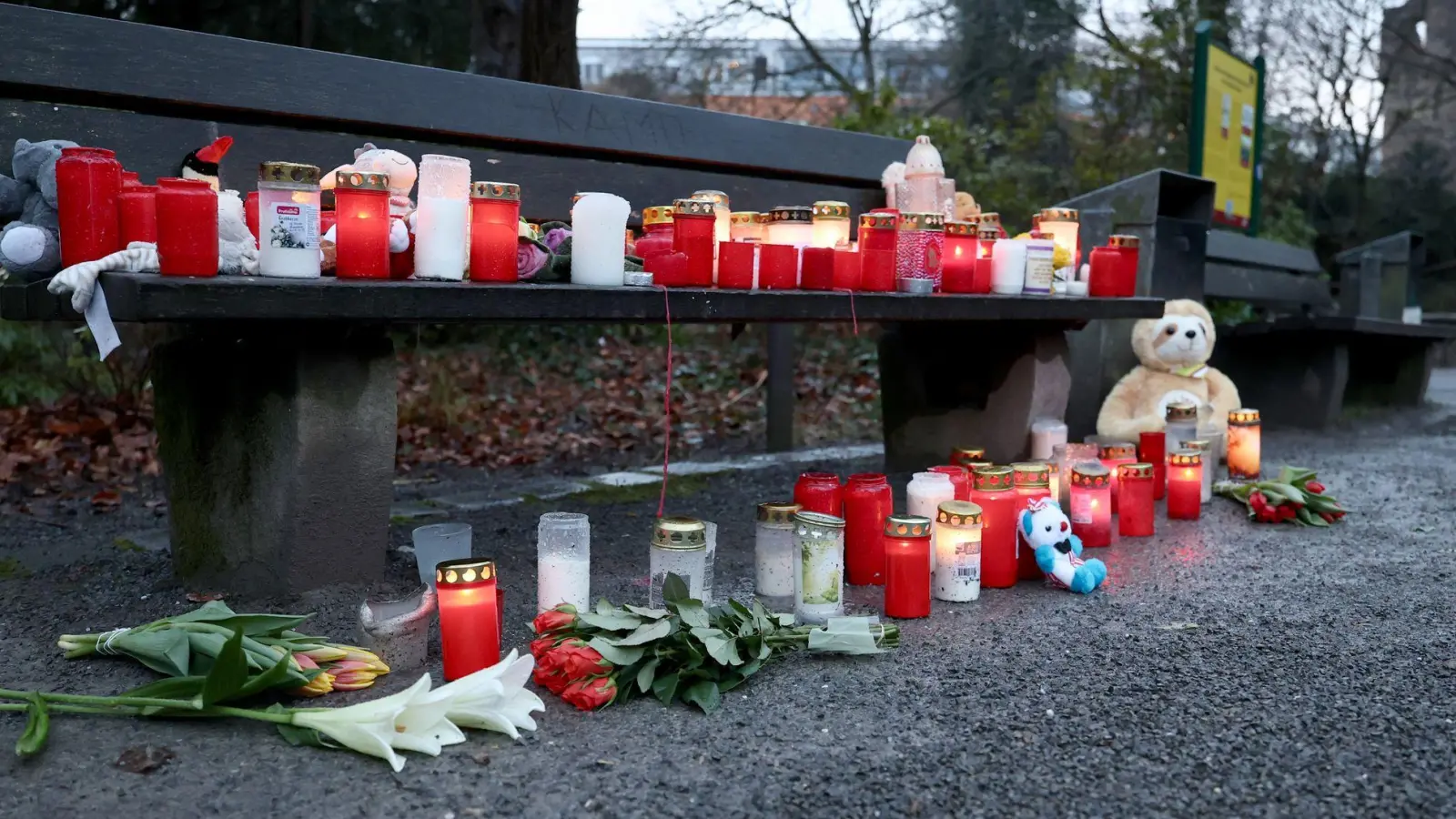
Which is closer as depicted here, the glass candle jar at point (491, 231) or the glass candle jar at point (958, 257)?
the glass candle jar at point (491, 231)

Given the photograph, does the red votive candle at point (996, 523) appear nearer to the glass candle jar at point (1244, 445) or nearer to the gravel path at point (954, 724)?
the gravel path at point (954, 724)

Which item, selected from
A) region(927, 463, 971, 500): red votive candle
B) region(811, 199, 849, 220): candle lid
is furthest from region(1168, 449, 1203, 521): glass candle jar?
region(811, 199, 849, 220): candle lid

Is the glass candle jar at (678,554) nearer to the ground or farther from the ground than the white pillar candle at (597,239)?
nearer to the ground

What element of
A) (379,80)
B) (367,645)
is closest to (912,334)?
(379,80)

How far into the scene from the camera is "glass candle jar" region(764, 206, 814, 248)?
325 cm

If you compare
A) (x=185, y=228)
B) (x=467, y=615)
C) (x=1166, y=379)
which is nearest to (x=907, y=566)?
(x=467, y=615)

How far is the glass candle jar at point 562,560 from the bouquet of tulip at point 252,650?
1.41 feet

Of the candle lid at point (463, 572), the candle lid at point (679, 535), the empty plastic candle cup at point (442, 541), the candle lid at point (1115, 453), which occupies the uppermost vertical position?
the candle lid at point (1115, 453)

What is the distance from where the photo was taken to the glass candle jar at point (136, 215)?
2.32 metres

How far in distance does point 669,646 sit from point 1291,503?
2552 millimetres

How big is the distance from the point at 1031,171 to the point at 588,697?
8822 mm

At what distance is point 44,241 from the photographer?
2.34m

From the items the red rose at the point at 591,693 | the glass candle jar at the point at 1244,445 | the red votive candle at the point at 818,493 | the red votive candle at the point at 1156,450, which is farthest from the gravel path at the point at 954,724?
the glass candle jar at the point at 1244,445

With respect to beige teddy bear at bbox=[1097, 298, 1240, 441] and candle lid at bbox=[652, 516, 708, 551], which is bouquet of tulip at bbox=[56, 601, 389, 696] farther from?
beige teddy bear at bbox=[1097, 298, 1240, 441]
